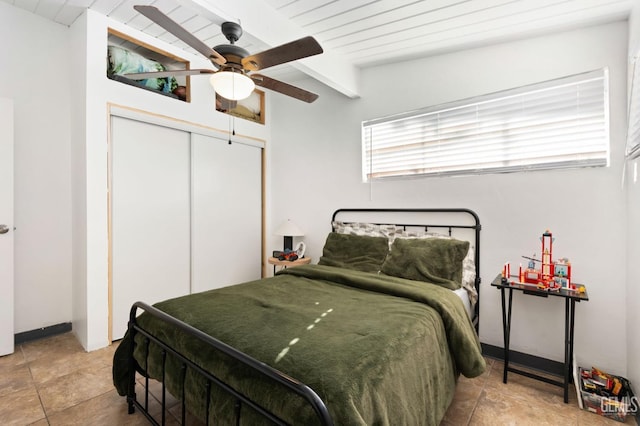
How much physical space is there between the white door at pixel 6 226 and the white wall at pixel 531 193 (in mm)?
2882

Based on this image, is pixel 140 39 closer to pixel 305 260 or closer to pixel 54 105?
pixel 54 105

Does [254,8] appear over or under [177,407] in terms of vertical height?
over

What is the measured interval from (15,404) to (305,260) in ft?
8.00

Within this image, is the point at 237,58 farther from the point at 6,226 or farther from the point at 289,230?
the point at 6,226

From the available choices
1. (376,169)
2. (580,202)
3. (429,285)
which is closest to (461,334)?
(429,285)

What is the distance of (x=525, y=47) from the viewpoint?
97.3 inches

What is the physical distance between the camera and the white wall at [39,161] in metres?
2.68

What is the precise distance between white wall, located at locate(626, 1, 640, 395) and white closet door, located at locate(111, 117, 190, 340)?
351cm

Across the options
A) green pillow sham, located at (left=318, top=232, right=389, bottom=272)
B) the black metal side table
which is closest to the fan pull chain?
green pillow sham, located at (left=318, top=232, right=389, bottom=272)

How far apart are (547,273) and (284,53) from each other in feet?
7.24

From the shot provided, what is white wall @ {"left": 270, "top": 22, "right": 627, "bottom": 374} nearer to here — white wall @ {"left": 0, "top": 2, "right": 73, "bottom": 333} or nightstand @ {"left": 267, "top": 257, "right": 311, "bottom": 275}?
nightstand @ {"left": 267, "top": 257, "right": 311, "bottom": 275}

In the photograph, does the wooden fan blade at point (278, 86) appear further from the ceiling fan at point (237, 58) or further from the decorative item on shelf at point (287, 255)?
the decorative item on shelf at point (287, 255)

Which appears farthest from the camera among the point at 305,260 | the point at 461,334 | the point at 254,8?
Result: the point at 305,260

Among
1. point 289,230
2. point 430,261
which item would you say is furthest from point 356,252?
point 289,230
